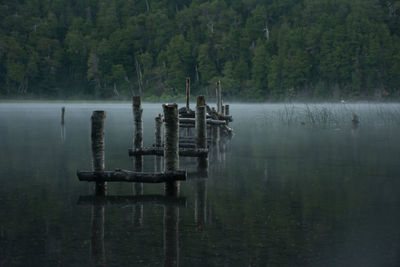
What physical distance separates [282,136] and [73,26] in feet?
388

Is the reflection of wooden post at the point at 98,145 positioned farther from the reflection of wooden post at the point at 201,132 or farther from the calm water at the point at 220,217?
the reflection of wooden post at the point at 201,132

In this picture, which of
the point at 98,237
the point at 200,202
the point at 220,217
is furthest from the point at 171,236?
the point at 200,202

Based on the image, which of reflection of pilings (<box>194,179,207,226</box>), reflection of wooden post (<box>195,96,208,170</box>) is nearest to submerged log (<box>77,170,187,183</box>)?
reflection of pilings (<box>194,179,207,226</box>)

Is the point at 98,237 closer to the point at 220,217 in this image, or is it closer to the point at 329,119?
the point at 220,217

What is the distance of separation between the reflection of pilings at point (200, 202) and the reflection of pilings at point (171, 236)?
47cm

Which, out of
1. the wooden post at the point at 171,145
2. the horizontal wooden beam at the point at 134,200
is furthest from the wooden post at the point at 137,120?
the horizontal wooden beam at the point at 134,200

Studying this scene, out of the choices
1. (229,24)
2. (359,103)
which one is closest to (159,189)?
(359,103)

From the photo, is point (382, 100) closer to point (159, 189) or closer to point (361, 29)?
point (361, 29)

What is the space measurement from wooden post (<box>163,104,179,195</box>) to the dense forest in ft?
301

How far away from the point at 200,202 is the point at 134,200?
169 cm

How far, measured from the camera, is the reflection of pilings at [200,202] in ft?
40.3

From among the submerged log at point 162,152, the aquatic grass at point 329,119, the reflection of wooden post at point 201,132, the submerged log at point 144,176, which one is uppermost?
the aquatic grass at point 329,119

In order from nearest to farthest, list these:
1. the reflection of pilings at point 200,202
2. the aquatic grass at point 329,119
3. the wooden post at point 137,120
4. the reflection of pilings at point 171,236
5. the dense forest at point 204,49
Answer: the reflection of pilings at point 171,236 < the reflection of pilings at point 200,202 < the wooden post at point 137,120 < the aquatic grass at point 329,119 < the dense forest at point 204,49

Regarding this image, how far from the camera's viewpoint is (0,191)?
15.8 meters
